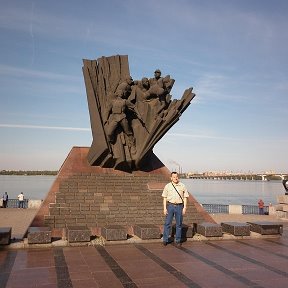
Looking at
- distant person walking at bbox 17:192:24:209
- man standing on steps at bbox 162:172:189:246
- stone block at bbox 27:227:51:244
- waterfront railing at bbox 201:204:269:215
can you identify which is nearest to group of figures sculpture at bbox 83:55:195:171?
man standing on steps at bbox 162:172:189:246

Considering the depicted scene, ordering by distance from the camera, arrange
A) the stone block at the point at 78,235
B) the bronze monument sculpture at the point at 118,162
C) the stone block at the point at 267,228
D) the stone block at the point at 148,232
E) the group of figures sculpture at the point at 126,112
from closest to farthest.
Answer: the stone block at the point at 78,235 → the stone block at the point at 148,232 → the stone block at the point at 267,228 → the bronze monument sculpture at the point at 118,162 → the group of figures sculpture at the point at 126,112

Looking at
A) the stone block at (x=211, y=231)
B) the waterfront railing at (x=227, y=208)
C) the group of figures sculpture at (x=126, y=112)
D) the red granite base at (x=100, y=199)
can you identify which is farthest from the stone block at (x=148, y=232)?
the waterfront railing at (x=227, y=208)

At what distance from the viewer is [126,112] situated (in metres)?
11.7

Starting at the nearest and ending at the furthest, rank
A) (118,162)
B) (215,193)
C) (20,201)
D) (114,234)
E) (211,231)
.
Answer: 1. (114,234)
2. (211,231)
3. (118,162)
4. (20,201)
5. (215,193)

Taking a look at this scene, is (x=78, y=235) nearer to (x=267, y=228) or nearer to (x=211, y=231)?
(x=211, y=231)

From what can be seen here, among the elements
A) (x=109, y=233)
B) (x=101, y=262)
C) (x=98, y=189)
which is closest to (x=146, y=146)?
(x=98, y=189)

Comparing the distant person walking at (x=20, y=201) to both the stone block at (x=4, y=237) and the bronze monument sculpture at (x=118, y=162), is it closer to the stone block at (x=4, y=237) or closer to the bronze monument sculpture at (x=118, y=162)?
the bronze monument sculpture at (x=118, y=162)

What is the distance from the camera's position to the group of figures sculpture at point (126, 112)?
11.2 metres

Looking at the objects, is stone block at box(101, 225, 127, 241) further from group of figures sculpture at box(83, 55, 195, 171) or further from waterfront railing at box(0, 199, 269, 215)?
waterfront railing at box(0, 199, 269, 215)

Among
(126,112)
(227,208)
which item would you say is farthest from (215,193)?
(126,112)

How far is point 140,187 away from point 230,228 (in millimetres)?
2909

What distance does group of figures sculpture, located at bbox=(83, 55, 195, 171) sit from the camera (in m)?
11.2

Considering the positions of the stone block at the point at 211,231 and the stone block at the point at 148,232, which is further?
the stone block at the point at 211,231

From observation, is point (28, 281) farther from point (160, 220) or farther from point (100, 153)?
point (100, 153)
